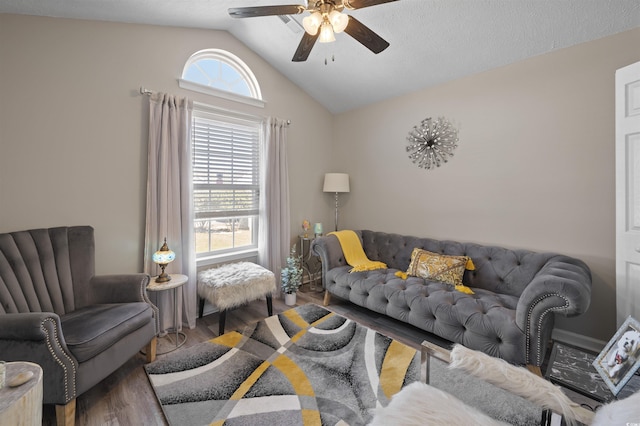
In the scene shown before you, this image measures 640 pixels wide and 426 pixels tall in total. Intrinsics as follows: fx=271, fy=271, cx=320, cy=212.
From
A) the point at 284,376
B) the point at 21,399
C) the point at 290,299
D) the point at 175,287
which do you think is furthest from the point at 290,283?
the point at 21,399

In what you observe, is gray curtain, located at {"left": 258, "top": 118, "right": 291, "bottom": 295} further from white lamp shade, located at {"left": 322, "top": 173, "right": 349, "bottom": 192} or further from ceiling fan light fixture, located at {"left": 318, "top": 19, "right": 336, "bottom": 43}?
ceiling fan light fixture, located at {"left": 318, "top": 19, "right": 336, "bottom": 43}

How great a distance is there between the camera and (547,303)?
5.71ft

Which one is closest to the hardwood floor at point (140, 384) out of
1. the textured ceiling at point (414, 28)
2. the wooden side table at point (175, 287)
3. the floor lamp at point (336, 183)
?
the wooden side table at point (175, 287)

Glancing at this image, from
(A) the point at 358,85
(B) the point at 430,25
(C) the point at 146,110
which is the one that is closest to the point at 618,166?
(B) the point at 430,25

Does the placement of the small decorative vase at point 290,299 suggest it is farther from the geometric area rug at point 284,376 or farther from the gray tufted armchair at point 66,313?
the gray tufted armchair at point 66,313

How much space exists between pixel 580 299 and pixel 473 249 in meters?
1.11

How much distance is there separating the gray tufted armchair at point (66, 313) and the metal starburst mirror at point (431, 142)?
306cm

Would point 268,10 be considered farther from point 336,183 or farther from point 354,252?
point 354,252

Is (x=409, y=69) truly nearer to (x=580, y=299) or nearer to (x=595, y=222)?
(x=595, y=222)

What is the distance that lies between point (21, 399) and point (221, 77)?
10.1ft

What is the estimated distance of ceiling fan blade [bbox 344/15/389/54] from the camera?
1662mm

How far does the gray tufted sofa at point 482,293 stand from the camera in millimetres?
1781

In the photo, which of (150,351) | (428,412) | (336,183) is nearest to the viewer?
(428,412)

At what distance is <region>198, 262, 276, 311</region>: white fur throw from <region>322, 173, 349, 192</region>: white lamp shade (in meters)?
1.55
